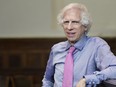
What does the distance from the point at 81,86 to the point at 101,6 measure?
2824 mm

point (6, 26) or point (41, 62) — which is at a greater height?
point (6, 26)

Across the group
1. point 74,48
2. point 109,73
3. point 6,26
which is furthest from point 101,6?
point 109,73

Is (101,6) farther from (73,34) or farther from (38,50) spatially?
(73,34)

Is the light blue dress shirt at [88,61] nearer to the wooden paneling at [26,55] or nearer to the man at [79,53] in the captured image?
the man at [79,53]

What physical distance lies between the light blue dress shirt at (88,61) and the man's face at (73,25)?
1.9 inches

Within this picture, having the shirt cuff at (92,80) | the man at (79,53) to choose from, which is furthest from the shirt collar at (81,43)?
the shirt cuff at (92,80)

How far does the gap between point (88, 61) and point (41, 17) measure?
2478 mm

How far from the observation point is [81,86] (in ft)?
6.91

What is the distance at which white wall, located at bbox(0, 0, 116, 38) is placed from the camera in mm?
4699

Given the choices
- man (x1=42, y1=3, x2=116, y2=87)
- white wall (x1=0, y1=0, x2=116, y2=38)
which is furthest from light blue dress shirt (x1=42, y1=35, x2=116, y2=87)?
white wall (x1=0, y1=0, x2=116, y2=38)

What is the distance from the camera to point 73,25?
2.38 metres

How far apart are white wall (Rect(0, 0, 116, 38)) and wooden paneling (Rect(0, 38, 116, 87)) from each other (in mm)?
89

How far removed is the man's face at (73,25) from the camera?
2365mm

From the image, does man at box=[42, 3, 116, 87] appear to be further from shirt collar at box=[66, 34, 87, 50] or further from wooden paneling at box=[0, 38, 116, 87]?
wooden paneling at box=[0, 38, 116, 87]
